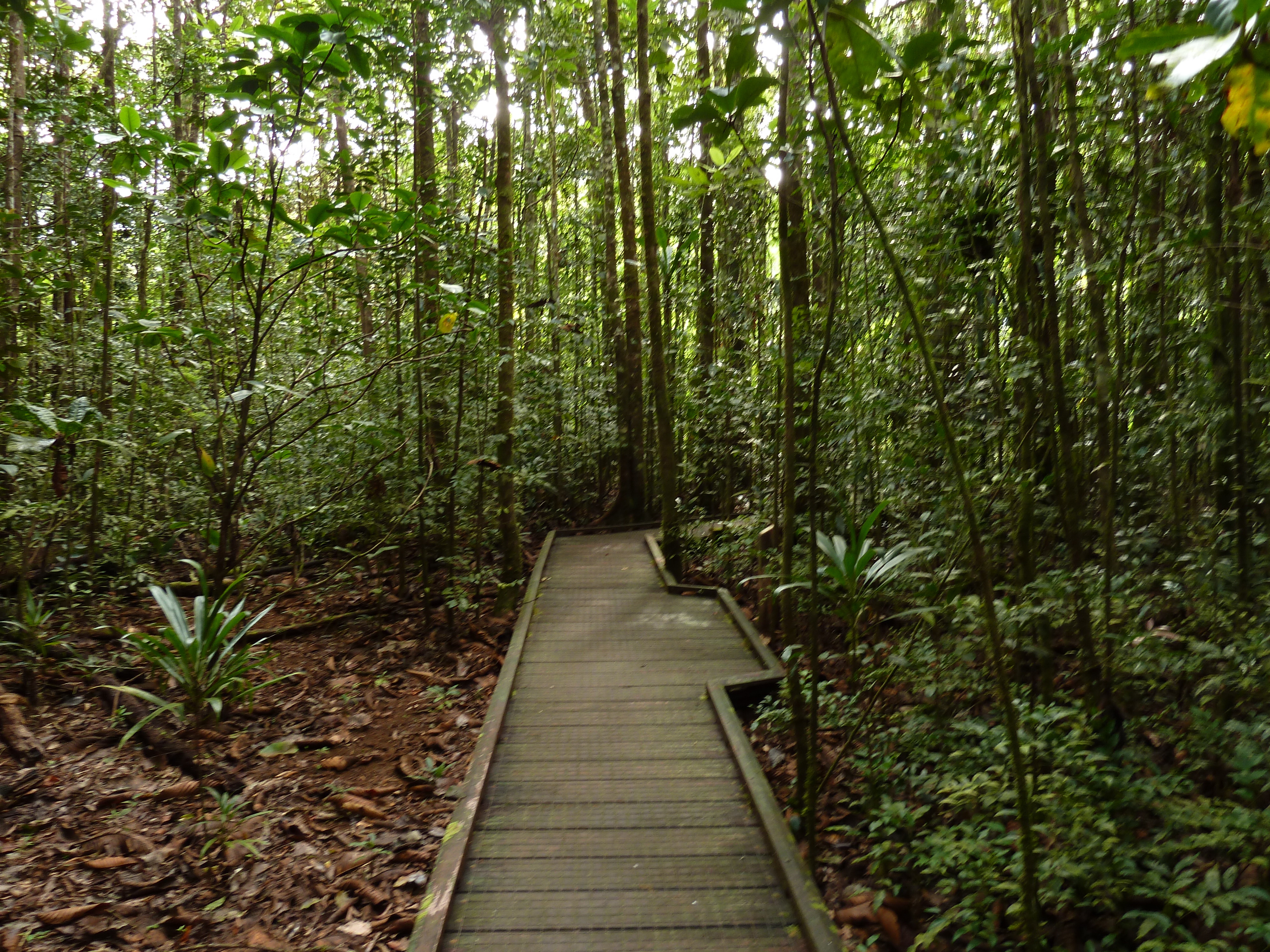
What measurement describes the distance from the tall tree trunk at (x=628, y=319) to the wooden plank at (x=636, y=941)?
22.7 feet

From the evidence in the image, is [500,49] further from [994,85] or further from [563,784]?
[563,784]

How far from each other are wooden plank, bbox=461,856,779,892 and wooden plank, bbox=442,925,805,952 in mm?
229

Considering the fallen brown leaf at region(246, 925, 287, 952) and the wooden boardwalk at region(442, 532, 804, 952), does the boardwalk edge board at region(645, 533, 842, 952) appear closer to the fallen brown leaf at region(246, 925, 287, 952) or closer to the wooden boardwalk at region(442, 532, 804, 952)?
the wooden boardwalk at region(442, 532, 804, 952)

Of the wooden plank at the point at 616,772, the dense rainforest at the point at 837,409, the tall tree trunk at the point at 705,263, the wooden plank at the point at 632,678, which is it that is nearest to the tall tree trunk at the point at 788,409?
the dense rainforest at the point at 837,409

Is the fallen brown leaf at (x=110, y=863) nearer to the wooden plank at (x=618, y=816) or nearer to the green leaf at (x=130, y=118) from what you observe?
the wooden plank at (x=618, y=816)

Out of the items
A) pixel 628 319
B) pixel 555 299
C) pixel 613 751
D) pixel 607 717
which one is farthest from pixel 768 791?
pixel 555 299

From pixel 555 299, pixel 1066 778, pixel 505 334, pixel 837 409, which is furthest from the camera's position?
pixel 555 299

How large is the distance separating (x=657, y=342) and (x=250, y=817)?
515 cm

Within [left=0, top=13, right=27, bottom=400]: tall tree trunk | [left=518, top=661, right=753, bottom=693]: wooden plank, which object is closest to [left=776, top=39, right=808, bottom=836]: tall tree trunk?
[left=518, top=661, right=753, bottom=693]: wooden plank

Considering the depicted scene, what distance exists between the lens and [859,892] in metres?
3.10

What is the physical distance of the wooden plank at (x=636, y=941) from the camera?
8.76 feet

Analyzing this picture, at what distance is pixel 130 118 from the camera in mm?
3225

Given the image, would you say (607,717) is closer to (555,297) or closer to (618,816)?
(618,816)

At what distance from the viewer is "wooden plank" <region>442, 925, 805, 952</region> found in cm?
267
